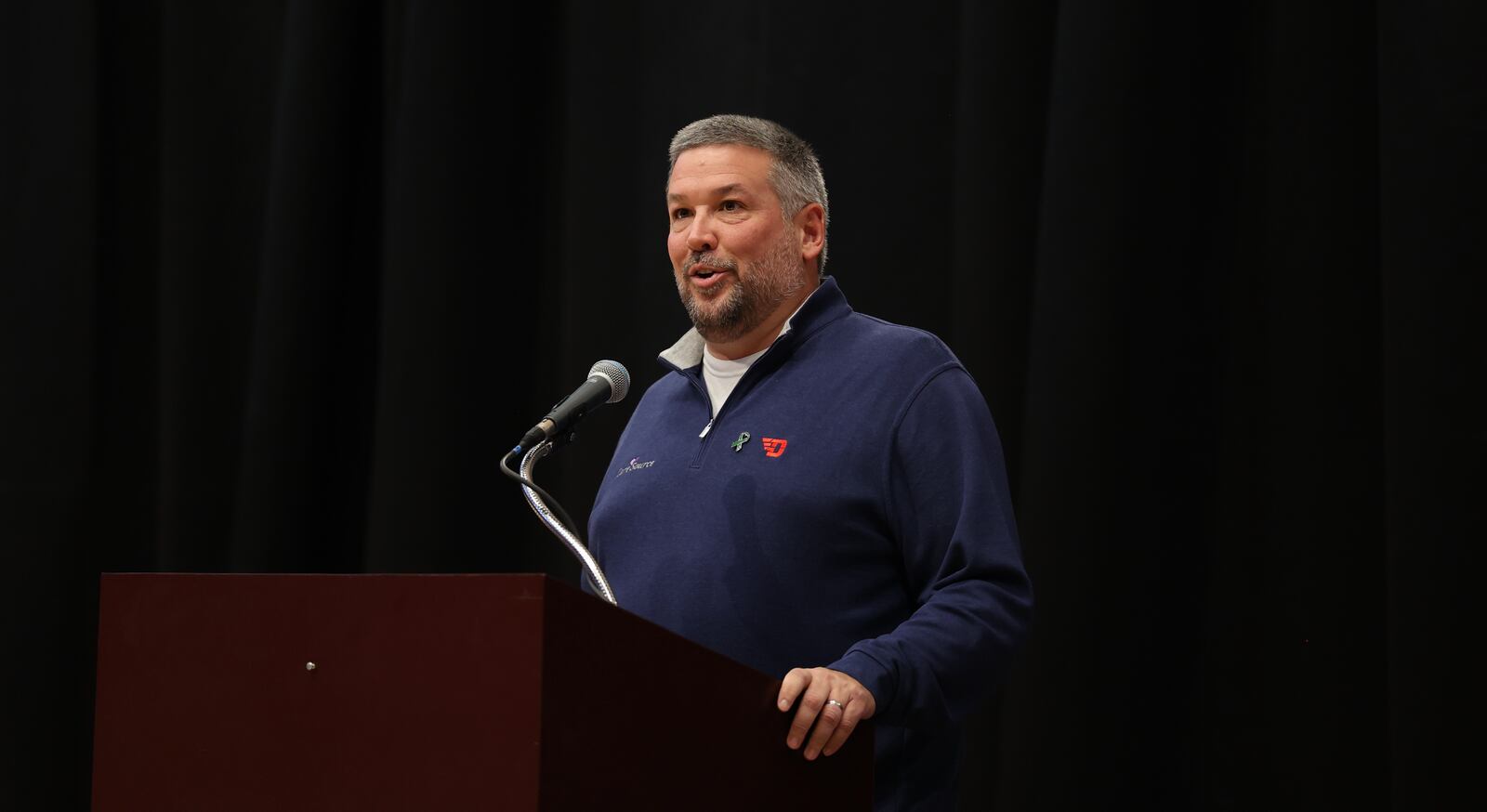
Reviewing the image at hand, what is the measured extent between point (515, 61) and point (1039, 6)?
1.15m

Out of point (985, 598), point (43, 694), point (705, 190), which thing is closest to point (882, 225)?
point (705, 190)

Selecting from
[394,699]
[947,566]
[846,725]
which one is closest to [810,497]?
[947,566]

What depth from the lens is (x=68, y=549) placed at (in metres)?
3.09

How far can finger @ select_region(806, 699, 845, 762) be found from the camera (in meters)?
1.36

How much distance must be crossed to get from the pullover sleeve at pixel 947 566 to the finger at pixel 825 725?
0.06m

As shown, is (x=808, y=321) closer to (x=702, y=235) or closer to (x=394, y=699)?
(x=702, y=235)

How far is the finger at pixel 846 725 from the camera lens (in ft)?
4.50

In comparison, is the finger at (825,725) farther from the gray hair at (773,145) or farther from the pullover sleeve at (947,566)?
the gray hair at (773,145)

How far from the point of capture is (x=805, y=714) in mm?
1357

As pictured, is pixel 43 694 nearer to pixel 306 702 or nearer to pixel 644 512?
pixel 644 512

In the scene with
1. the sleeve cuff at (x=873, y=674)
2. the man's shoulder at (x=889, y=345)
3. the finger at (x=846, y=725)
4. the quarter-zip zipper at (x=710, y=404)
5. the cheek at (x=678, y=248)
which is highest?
the cheek at (x=678, y=248)

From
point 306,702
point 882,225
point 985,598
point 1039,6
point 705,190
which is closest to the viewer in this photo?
point 306,702

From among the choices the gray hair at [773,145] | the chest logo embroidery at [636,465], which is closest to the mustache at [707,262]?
the gray hair at [773,145]

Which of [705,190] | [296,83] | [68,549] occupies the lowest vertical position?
[68,549]
